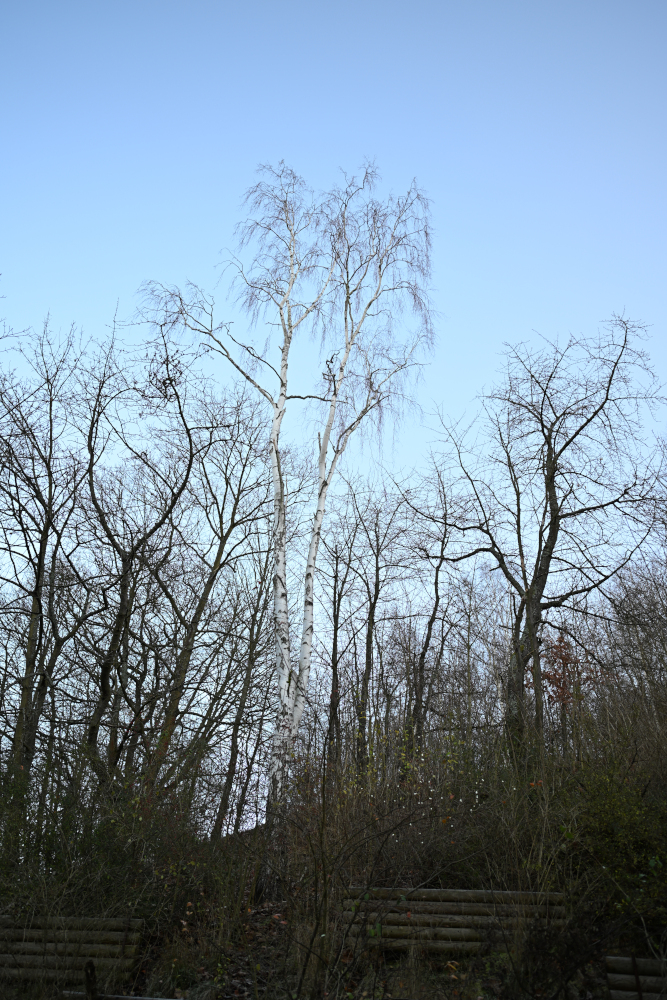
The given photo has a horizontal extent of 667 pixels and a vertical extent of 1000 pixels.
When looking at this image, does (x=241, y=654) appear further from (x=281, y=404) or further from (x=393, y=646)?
(x=393, y=646)

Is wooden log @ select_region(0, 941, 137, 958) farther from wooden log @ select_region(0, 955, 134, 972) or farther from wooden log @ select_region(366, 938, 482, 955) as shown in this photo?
wooden log @ select_region(366, 938, 482, 955)

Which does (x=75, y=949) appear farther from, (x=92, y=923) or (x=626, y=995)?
(x=626, y=995)

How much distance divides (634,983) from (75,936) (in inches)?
165

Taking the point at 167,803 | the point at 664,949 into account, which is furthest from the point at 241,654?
the point at 664,949

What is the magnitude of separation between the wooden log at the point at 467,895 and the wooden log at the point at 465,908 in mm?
52

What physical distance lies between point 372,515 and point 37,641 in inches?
386

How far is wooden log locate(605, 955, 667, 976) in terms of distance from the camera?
449 cm

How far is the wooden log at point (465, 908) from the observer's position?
5.17 metres

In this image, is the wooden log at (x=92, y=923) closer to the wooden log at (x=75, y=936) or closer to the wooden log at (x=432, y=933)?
the wooden log at (x=75, y=936)

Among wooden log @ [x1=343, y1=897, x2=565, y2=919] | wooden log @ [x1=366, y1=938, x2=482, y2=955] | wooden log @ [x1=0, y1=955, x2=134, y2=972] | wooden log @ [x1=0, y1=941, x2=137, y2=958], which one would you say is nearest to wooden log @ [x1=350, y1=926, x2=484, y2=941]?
wooden log @ [x1=366, y1=938, x2=482, y2=955]

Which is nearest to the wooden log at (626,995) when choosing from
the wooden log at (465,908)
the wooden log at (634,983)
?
the wooden log at (634,983)

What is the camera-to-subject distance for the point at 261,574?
13.0 meters

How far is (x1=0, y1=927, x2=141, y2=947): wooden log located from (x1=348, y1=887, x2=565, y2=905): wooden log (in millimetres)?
Answer: 1907

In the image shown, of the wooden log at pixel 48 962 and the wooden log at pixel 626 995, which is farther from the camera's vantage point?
the wooden log at pixel 48 962
